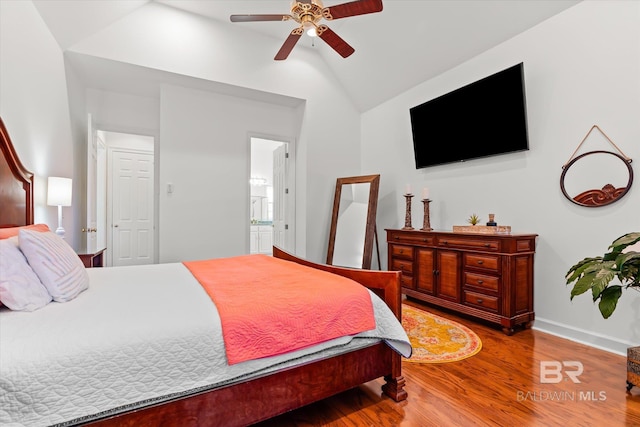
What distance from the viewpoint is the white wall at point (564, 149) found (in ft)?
7.57

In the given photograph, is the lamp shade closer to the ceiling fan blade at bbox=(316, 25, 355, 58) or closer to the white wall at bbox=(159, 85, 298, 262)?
the white wall at bbox=(159, 85, 298, 262)

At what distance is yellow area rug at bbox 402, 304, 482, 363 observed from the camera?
7.42 ft

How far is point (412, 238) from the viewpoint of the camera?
359 cm

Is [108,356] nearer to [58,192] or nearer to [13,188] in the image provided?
[13,188]

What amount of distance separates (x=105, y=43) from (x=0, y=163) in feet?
6.56

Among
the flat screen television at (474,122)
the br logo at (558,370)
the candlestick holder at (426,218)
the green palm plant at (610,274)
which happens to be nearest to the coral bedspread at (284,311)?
the green palm plant at (610,274)

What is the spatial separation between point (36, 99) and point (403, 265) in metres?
3.82

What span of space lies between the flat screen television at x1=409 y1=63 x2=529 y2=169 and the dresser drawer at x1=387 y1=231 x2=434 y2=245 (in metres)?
0.92

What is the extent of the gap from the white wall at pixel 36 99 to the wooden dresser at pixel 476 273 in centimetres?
357

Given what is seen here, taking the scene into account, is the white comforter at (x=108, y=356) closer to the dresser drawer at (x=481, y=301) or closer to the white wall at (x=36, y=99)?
the white wall at (x=36, y=99)

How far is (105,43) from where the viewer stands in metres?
3.25

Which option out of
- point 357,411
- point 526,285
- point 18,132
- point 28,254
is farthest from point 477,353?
point 18,132

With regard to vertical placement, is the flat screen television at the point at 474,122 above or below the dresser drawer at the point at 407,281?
above

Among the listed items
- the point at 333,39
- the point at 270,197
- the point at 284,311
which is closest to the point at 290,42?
the point at 333,39
